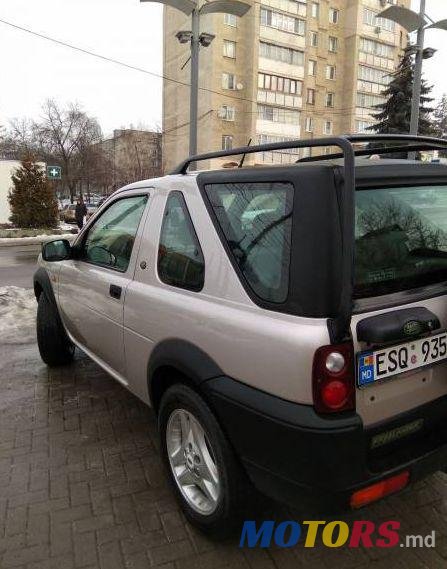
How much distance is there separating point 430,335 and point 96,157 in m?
55.5

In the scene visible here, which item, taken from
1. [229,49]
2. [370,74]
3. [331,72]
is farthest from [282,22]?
[370,74]

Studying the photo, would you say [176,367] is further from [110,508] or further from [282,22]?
[282,22]

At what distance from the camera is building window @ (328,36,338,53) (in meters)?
50.7

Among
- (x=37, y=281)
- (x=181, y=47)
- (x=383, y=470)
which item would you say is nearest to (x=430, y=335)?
(x=383, y=470)

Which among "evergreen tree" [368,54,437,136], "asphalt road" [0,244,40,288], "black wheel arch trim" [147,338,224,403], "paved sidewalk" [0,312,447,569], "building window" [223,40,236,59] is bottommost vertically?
"paved sidewalk" [0,312,447,569]

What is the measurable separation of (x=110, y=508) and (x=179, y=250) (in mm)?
1470

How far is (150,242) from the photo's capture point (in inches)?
114

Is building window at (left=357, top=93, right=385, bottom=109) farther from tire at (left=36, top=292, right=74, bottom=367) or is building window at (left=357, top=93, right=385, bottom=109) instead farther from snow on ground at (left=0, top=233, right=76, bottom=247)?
tire at (left=36, top=292, right=74, bottom=367)

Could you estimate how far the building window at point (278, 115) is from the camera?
147ft

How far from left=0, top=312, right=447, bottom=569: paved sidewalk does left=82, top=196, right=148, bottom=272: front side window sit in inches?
48.4

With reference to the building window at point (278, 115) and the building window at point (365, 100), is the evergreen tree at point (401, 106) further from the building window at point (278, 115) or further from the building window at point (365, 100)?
the building window at point (365, 100)

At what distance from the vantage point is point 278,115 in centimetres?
4575

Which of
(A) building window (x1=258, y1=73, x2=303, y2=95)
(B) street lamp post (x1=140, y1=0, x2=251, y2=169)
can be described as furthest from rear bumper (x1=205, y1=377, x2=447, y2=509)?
(A) building window (x1=258, y1=73, x2=303, y2=95)

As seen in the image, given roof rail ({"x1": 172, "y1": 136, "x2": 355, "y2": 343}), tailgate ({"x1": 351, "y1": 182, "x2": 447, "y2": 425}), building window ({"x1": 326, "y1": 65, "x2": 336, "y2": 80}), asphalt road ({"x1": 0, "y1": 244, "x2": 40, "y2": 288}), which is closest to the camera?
roof rail ({"x1": 172, "y1": 136, "x2": 355, "y2": 343})
